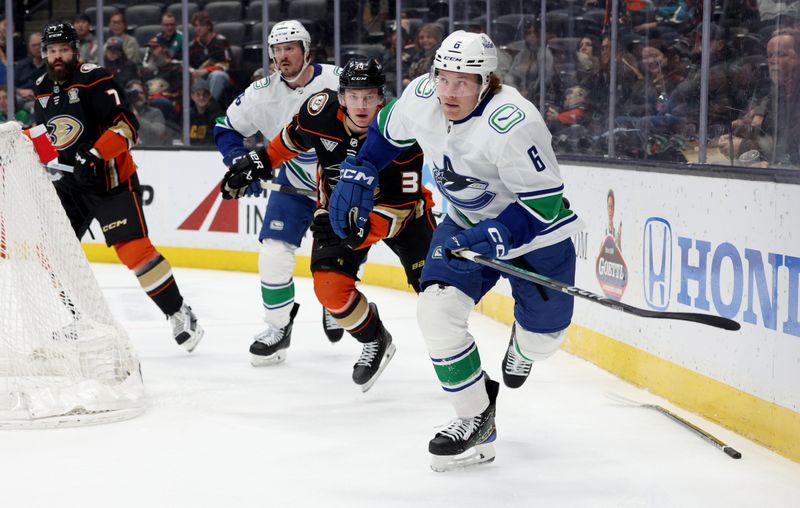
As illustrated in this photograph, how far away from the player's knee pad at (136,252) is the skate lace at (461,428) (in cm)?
179

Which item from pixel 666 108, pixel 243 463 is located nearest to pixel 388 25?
pixel 666 108

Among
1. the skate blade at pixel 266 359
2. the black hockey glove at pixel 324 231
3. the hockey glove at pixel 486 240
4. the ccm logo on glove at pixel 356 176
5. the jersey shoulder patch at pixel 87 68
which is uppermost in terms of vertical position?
the jersey shoulder patch at pixel 87 68

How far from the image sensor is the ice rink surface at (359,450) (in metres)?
2.70

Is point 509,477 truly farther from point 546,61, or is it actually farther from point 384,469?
point 546,61

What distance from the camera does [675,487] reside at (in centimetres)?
277

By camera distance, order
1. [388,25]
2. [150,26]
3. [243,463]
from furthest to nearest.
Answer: [150,26]
[388,25]
[243,463]

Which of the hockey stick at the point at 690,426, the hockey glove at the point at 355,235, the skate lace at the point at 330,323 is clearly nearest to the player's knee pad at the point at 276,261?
the skate lace at the point at 330,323

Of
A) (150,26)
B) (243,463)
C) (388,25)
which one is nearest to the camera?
(243,463)

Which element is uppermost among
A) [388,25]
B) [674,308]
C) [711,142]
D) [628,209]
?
[388,25]

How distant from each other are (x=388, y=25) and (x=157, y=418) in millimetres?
3961

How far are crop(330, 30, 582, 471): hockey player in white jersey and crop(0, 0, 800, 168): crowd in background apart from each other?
0.84 m

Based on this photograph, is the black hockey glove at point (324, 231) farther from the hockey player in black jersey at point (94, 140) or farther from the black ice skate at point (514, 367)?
the hockey player in black jersey at point (94, 140)

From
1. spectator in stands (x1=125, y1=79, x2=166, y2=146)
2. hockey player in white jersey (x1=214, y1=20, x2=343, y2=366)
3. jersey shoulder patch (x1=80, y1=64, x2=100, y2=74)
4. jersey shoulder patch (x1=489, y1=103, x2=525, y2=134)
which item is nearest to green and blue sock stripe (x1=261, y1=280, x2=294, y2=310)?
hockey player in white jersey (x1=214, y1=20, x2=343, y2=366)

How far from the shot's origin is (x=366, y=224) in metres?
3.64
